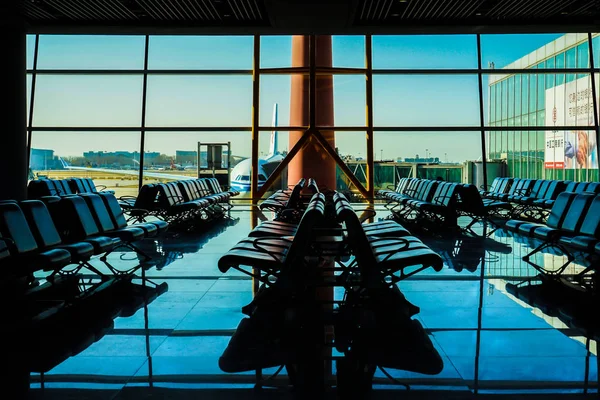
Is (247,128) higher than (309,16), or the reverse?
(309,16)

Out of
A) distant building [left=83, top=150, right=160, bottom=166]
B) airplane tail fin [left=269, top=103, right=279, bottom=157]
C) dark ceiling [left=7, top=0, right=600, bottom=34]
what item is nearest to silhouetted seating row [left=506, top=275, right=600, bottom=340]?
dark ceiling [left=7, top=0, right=600, bottom=34]

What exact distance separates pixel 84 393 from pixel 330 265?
3.10 meters

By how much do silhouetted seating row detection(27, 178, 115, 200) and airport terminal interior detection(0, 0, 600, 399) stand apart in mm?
94

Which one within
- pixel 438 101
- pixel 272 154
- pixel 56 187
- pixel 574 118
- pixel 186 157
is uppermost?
pixel 438 101

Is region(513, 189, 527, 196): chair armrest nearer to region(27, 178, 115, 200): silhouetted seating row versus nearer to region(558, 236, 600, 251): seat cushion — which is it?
region(558, 236, 600, 251): seat cushion

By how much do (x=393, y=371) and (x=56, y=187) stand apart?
29.1 feet

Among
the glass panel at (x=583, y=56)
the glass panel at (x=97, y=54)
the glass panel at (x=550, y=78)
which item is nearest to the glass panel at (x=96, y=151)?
the glass panel at (x=97, y=54)

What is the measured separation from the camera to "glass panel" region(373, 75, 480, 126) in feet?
44.0

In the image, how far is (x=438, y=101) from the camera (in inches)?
531

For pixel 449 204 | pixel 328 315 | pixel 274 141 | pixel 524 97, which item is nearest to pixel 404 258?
pixel 328 315

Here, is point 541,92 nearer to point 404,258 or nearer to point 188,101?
point 188,101

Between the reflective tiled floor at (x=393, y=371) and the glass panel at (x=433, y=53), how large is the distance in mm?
9535

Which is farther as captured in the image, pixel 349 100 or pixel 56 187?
pixel 349 100

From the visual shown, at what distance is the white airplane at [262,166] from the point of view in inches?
566
